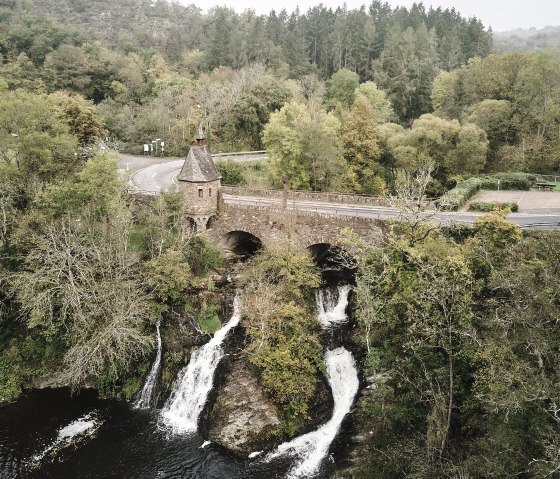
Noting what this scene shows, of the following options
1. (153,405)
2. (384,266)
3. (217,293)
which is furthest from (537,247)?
(153,405)

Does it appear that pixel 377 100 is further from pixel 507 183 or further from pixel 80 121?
pixel 80 121

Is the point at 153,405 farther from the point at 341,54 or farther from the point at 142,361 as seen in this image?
the point at 341,54

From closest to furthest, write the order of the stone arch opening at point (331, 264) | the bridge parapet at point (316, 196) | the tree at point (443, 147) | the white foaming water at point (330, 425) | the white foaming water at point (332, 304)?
the white foaming water at point (330, 425)
the white foaming water at point (332, 304)
the stone arch opening at point (331, 264)
the bridge parapet at point (316, 196)
the tree at point (443, 147)

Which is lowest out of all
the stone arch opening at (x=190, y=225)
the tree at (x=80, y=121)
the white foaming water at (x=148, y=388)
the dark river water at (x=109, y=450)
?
the dark river water at (x=109, y=450)

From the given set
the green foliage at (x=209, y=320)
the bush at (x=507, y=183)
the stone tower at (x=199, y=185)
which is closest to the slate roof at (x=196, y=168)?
the stone tower at (x=199, y=185)

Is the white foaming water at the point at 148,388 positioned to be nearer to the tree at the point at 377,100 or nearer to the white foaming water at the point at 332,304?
the white foaming water at the point at 332,304

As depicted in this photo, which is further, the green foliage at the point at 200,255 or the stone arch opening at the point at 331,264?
the stone arch opening at the point at 331,264
